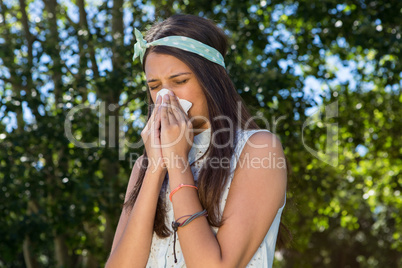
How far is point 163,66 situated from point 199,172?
48 cm

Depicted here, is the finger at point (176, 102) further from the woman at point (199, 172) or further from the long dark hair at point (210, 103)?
the long dark hair at point (210, 103)

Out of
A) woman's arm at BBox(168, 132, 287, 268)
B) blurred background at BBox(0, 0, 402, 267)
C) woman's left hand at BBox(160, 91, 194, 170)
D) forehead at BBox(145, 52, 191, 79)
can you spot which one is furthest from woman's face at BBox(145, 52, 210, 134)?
blurred background at BBox(0, 0, 402, 267)

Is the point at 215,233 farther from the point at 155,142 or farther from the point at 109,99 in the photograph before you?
the point at 109,99

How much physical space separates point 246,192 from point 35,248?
5259mm

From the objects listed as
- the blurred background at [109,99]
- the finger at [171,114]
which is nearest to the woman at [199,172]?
the finger at [171,114]

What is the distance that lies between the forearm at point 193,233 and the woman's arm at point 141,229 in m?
0.12

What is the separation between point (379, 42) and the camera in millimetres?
6148

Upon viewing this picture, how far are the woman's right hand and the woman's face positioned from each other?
93 mm

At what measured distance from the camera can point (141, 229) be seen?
1990 mm

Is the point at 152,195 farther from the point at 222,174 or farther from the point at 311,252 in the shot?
the point at 311,252

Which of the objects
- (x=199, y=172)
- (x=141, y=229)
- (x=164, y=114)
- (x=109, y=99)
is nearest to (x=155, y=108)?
(x=164, y=114)

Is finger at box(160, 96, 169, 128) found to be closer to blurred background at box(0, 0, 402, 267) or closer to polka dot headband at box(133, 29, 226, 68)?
polka dot headband at box(133, 29, 226, 68)

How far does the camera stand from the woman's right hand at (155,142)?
2.01 metres

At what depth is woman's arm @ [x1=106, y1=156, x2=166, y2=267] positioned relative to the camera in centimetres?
198
